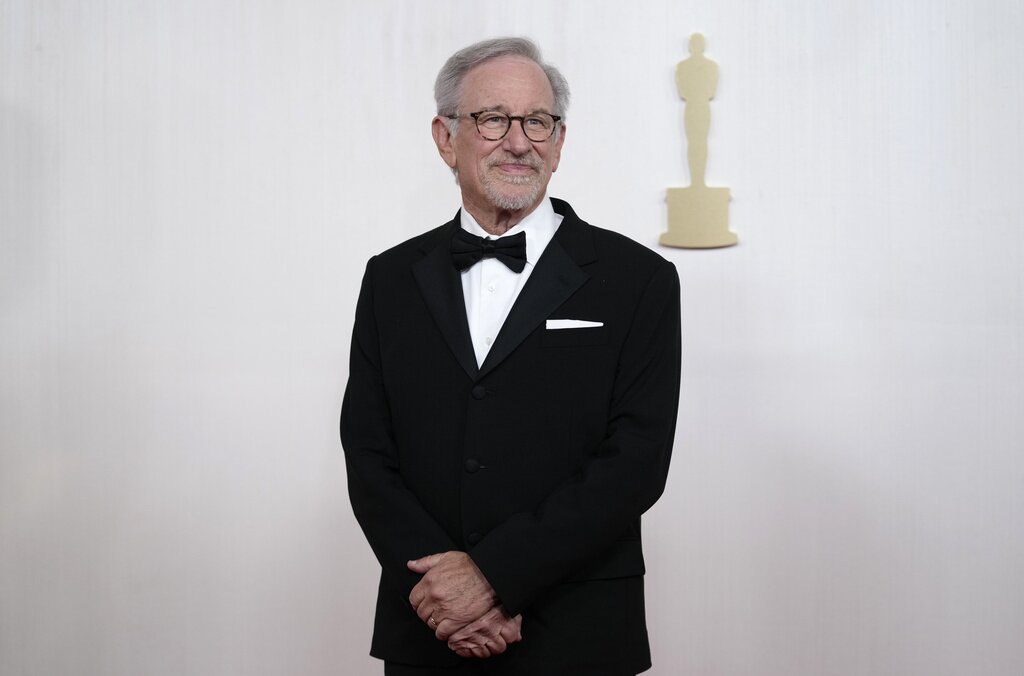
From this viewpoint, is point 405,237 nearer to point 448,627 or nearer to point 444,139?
point 444,139

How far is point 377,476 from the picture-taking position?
1.95 meters

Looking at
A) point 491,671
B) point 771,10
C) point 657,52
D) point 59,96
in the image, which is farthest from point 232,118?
point 491,671

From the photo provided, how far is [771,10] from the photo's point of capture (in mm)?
3090

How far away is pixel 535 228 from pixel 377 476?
0.52m

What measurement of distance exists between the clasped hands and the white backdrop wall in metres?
1.41

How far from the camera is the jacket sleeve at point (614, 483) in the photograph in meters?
1.79

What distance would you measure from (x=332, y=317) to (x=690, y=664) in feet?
4.51

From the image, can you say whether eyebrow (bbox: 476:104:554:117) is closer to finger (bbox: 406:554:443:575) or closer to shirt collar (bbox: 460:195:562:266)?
shirt collar (bbox: 460:195:562:266)

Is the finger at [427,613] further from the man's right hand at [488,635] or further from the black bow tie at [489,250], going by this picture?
the black bow tie at [489,250]

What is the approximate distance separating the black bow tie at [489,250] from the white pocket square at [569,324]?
13 cm

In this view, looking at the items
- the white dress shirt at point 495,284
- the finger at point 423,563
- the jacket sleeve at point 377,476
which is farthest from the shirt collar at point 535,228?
the finger at point 423,563

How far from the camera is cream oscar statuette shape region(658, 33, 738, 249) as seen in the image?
10.1ft

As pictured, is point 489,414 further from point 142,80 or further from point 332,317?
point 142,80

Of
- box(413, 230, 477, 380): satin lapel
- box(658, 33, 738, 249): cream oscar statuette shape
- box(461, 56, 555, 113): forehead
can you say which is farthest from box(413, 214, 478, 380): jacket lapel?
box(658, 33, 738, 249): cream oscar statuette shape
